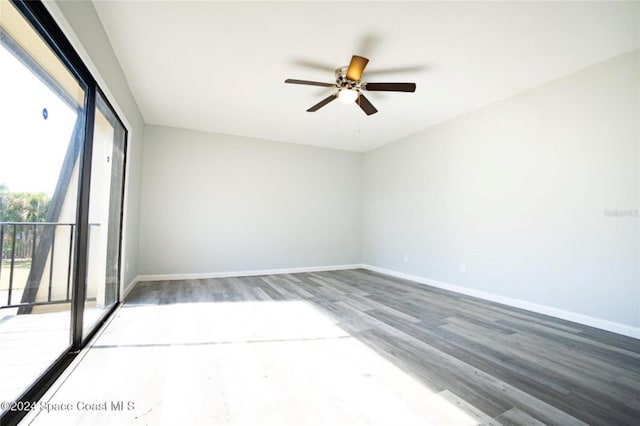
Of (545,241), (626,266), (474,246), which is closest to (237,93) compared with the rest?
(474,246)

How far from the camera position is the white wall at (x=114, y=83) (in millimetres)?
1579

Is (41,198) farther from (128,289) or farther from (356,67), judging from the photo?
(128,289)

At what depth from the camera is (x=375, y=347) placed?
205cm

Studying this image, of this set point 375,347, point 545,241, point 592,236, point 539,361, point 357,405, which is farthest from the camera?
point 545,241

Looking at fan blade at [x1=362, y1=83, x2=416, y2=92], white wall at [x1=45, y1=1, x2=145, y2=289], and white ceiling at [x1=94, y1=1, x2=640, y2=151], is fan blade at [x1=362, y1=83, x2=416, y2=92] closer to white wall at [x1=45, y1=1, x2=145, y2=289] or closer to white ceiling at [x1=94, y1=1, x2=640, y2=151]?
white ceiling at [x1=94, y1=1, x2=640, y2=151]

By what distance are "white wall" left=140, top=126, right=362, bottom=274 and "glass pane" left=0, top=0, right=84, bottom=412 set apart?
2.49 m

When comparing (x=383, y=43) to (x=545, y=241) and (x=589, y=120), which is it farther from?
(x=545, y=241)

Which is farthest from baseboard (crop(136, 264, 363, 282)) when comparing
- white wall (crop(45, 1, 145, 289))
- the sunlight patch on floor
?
the sunlight patch on floor

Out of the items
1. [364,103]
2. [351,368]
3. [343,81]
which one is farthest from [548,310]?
[343,81]

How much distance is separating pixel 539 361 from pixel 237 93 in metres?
3.81

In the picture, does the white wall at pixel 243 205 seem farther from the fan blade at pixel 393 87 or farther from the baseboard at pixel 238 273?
the fan blade at pixel 393 87

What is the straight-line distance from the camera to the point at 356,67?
234cm

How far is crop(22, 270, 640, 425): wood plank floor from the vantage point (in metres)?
1.33

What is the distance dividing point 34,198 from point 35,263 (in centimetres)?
46
